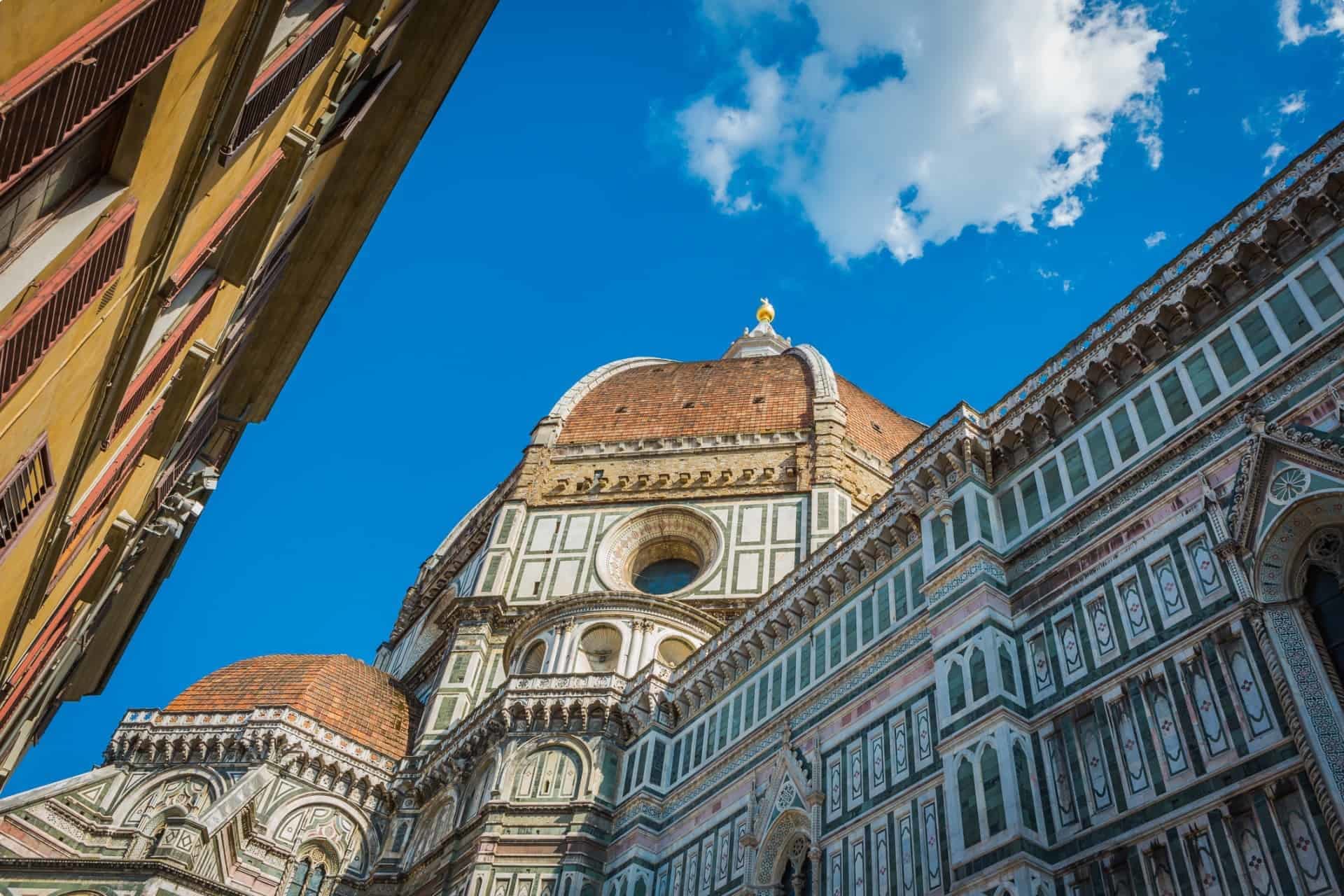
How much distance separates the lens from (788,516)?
36750 millimetres

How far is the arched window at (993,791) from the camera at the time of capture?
14.2m

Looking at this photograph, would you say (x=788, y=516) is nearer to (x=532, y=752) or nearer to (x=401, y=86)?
(x=532, y=752)

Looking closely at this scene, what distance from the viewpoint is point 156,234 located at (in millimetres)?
7512

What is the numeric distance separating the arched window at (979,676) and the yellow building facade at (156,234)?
11.1m

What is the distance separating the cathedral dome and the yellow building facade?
14831mm

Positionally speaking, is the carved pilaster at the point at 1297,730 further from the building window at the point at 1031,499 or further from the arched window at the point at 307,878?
the arched window at the point at 307,878

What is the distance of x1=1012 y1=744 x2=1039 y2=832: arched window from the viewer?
1418 centimetres

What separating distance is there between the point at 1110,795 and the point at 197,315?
12.3 metres

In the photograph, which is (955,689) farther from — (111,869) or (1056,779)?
(111,869)

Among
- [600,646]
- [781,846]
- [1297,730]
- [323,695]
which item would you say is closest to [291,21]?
[1297,730]

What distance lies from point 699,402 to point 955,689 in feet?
96.2

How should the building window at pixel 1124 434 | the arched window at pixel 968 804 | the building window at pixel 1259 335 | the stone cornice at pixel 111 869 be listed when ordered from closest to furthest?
1. the arched window at pixel 968 804
2. the building window at pixel 1259 335
3. the building window at pixel 1124 434
4. the stone cornice at pixel 111 869

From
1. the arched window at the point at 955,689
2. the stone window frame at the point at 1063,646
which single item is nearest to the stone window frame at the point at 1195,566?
the stone window frame at the point at 1063,646

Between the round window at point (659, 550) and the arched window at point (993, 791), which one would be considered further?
the round window at point (659, 550)
